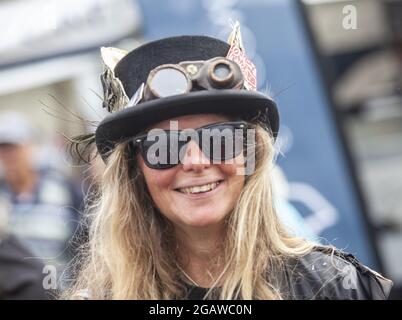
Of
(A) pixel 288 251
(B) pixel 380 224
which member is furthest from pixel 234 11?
(A) pixel 288 251

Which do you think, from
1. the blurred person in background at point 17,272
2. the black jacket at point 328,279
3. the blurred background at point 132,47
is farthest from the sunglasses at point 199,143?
the blurred background at point 132,47

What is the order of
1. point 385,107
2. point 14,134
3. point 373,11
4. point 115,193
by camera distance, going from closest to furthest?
point 115,193 < point 14,134 < point 373,11 < point 385,107

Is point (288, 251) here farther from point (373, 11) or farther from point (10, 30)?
point (373, 11)

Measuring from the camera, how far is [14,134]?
4914 mm

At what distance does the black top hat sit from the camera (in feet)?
A: 5.95

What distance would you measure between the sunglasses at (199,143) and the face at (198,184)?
0.04 ft

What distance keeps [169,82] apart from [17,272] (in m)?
1.59

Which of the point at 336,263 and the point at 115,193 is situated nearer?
the point at 336,263

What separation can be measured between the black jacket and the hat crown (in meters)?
0.52

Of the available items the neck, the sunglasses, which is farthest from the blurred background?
the sunglasses

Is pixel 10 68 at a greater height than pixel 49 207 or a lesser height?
greater

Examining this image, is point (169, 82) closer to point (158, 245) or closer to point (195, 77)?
point (195, 77)

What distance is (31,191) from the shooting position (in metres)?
4.77
